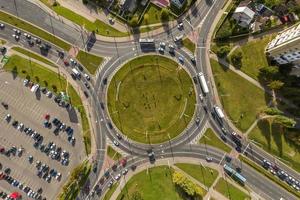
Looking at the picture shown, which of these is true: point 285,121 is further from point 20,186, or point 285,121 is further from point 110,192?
point 20,186

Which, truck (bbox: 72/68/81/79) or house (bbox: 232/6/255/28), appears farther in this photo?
truck (bbox: 72/68/81/79)

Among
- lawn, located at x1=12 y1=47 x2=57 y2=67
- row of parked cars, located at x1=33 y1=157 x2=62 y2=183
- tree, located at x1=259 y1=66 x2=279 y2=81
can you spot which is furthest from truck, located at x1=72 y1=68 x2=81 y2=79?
tree, located at x1=259 y1=66 x2=279 y2=81

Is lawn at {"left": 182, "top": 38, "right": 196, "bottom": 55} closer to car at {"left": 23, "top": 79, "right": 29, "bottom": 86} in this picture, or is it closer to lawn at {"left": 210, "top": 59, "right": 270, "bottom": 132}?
lawn at {"left": 210, "top": 59, "right": 270, "bottom": 132}

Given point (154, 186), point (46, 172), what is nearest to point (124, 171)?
point (154, 186)

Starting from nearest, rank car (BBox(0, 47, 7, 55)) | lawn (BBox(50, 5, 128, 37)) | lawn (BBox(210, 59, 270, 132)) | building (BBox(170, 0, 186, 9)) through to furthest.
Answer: car (BBox(0, 47, 7, 55))
building (BBox(170, 0, 186, 9))
lawn (BBox(50, 5, 128, 37))
lawn (BBox(210, 59, 270, 132))

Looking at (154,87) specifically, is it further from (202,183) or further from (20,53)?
(20,53)

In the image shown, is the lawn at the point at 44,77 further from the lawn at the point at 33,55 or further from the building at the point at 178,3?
the building at the point at 178,3

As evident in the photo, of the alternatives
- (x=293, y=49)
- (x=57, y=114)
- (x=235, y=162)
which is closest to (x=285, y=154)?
(x=235, y=162)
